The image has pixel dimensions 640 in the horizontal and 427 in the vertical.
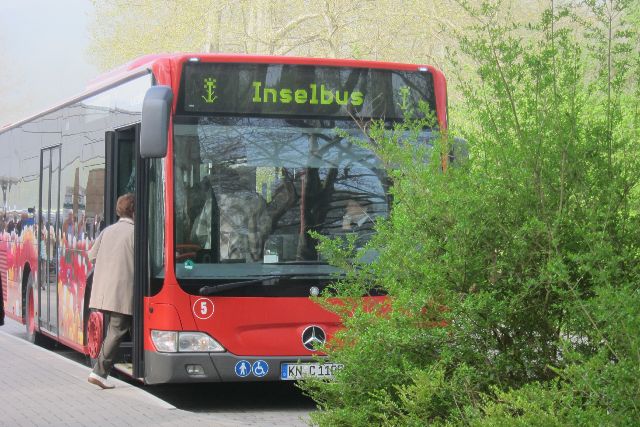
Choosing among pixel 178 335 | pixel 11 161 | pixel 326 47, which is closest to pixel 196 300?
pixel 178 335

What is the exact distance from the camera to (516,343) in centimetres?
730

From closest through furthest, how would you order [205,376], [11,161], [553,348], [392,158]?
[553,348], [392,158], [205,376], [11,161]

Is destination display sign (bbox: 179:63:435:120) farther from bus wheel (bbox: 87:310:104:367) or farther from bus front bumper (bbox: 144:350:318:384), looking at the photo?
bus wheel (bbox: 87:310:104:367)

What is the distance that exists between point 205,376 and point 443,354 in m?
4.38

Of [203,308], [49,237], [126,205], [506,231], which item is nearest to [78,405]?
[203,308]

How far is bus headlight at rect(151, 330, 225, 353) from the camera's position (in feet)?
37.2

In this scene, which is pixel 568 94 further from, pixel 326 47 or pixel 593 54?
pixel 326 47

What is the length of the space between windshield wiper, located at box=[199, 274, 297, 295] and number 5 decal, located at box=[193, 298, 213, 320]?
6cm

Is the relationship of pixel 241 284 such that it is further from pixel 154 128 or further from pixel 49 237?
pixel 49 237

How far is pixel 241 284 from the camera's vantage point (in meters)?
11.4

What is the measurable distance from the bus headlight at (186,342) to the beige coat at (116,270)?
1.22m

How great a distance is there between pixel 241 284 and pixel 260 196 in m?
0.72

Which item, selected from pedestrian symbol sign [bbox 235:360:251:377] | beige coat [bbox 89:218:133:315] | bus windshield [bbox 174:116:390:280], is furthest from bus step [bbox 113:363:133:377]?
bus windshield [bbox 174:116:390:280]

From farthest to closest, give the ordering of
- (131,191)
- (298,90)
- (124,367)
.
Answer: (124,367), (131,191), (298,90)
